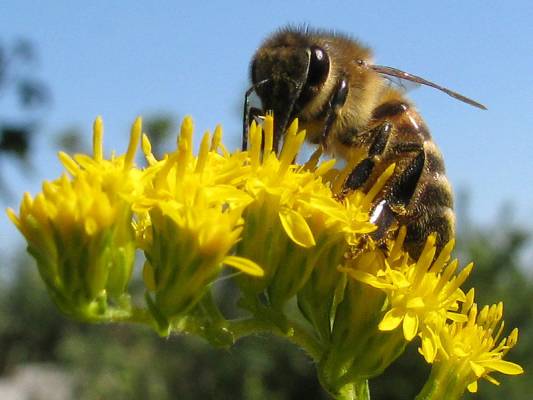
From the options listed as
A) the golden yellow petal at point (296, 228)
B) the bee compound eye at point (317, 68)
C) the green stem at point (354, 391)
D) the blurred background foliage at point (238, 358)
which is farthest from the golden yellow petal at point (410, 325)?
the blurred background foliage at point (238, 358)

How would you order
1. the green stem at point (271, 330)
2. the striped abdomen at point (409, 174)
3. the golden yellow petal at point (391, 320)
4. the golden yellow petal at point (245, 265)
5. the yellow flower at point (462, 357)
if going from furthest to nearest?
1. the yellow flower at point (462, 357)
2. the striped abdomen at point (409, 174)
3. the golden yellow petal at point (391, 320)
4. the green stem at point (271, 330)
5. the golden yellow petal at point (245, 265)

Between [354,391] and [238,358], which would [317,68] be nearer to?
[354,391]

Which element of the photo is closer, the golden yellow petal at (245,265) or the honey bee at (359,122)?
the golden yellow petal at (245,265)

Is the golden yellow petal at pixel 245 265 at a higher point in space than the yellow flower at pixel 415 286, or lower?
higher

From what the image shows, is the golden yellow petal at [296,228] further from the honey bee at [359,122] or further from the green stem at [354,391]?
the green stem at [354,391]

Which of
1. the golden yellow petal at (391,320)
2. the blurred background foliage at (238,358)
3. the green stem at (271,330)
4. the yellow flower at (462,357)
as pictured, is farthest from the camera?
the blurred background foliage at (238,358)

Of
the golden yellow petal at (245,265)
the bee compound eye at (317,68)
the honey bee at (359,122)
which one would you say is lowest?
the golden yellow petal at (245,265)

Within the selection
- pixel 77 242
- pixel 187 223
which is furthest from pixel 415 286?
pixel 77 242

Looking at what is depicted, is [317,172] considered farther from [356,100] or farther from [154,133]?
[154,133]

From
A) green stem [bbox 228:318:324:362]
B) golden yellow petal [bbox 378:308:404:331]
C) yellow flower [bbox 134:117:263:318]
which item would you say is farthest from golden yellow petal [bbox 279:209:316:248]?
golden yellow petal [bbox 378:308:404:331]

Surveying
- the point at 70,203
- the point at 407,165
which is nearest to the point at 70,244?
the point at 70,203
